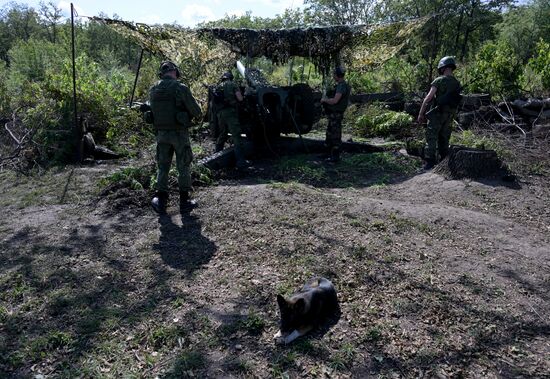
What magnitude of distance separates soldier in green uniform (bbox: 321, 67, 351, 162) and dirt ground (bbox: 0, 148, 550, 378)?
213 centimetres

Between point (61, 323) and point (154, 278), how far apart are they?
0.91 m

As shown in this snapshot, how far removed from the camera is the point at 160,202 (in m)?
6.04

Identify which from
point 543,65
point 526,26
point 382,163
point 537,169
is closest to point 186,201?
point 382,163

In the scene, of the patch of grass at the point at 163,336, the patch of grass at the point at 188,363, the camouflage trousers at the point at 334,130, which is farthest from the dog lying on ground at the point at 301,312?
the camouflage trousers at the point at 334,130

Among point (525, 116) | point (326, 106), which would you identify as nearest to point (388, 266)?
point (326, 106)

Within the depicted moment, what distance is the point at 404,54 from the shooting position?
17297mm

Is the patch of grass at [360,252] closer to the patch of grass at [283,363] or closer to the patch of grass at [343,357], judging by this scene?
the patch of grass at [343,357]

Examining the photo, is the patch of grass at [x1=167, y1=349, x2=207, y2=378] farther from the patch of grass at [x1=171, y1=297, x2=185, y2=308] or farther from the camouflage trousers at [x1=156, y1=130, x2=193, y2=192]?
the camouflage trousers at [x1=156, y1=130, x2=193, y2=192]

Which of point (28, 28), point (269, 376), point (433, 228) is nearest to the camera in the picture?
point (269, 376)

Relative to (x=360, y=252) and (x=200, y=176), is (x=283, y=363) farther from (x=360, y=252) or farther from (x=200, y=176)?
(x=200, y=176)

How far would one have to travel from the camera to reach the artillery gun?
8883 millimetres

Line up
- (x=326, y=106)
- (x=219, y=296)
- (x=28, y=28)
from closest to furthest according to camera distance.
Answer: (x=219, y=296) < (x=326, y=106) < (x=28, y=28)

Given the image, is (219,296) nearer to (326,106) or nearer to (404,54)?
(326,106)

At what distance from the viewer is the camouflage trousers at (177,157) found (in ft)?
19.9
